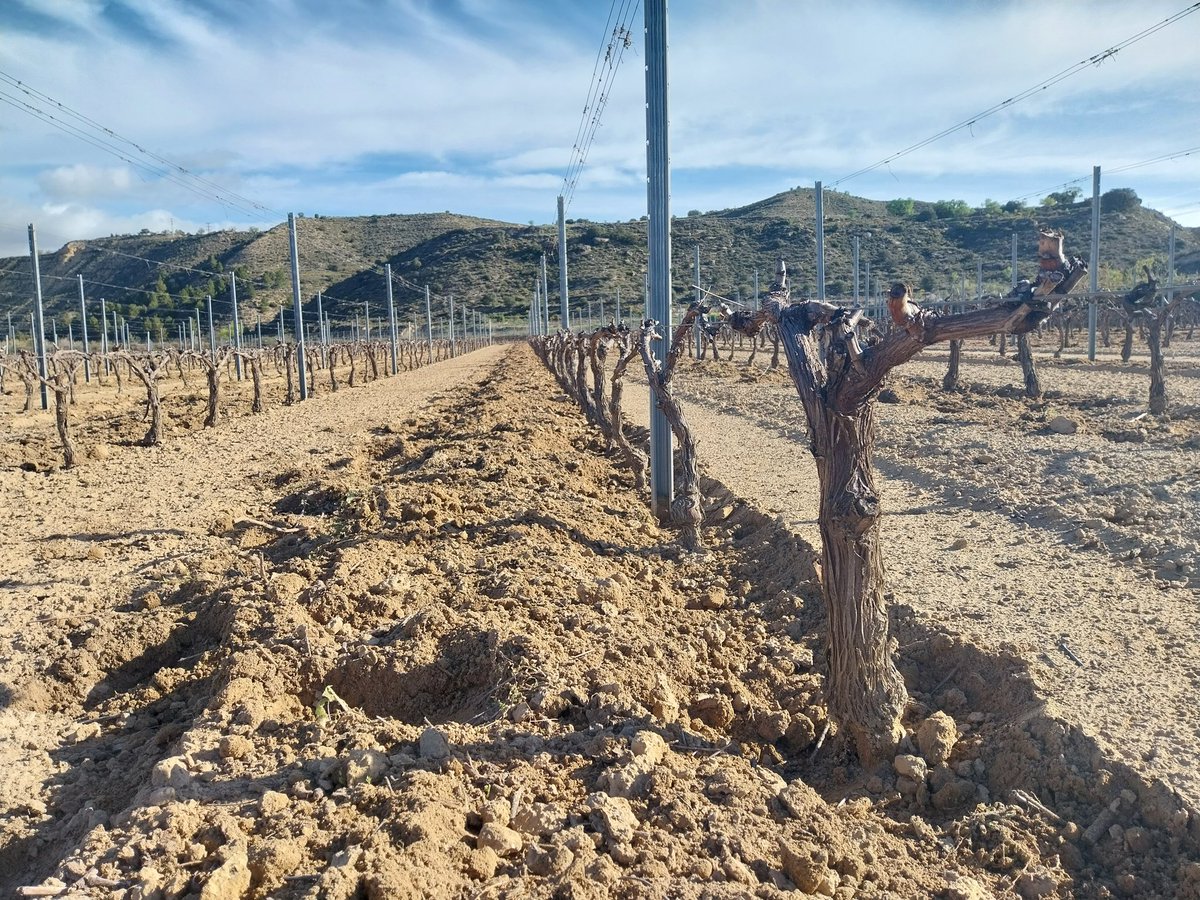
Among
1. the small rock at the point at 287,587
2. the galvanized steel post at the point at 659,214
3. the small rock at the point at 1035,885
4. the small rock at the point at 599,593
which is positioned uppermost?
the galvanized steel post at the point at 659,214

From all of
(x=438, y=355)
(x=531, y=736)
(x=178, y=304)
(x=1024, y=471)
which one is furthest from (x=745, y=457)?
(x=178, y=304)

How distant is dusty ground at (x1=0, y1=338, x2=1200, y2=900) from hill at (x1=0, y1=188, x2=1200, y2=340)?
143 ft

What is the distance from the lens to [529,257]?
85625mm

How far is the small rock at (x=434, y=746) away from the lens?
11.4 ft

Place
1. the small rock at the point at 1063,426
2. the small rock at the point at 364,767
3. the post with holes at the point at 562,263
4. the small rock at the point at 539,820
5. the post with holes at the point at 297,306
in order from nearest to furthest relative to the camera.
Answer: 1. the small rock at the point at 539,820
2. the small rock at the point at 364,767
3. the small rock at the point at 1063,426
4. the post with holes at the point at 562,263
5. the post with holes at the point at 297,306

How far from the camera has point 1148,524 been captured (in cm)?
714

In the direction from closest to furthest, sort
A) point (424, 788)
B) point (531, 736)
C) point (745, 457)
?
point (424, 788) < point (531, 736) < point (745, 457)

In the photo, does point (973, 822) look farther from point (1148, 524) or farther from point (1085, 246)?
point (1085, 246)

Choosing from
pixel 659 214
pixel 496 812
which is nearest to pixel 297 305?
pixel 659 214

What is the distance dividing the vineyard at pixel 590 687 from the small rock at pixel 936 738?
0.04 feet

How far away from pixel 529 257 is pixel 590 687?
84.2 metres

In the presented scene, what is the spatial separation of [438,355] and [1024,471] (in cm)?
5422

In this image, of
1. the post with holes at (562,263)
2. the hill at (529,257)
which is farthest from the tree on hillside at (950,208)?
the post with holes at (562,263)

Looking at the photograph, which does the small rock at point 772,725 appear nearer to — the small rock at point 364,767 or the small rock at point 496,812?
the small rock at point 496,812
